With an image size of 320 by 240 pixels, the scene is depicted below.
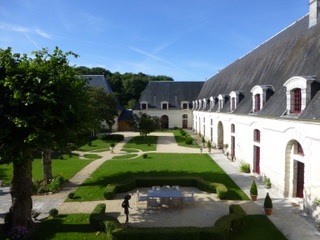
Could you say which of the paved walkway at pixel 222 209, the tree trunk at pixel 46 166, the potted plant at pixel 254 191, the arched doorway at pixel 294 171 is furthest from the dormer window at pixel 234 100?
the tree trunk at pixel 46 166

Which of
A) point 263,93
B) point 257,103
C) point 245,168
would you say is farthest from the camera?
point 245,168

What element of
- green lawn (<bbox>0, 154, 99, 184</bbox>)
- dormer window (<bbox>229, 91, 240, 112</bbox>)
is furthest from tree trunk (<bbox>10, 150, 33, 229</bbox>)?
dormer window (<bbox>229, 91, 240, 112</bbox>)

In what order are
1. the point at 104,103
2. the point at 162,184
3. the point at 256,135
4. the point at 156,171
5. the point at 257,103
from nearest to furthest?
the point at 162,184, the point at 257,103, the point at 256,135, the point at 156,171, the point at 104,103

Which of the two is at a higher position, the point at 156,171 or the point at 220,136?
the point at 220,136

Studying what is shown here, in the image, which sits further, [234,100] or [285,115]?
[234,100]

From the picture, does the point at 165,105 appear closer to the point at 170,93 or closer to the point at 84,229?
the point at 170,93

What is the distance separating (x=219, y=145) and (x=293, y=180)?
55.3 ft

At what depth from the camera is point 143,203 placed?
14.9 meters

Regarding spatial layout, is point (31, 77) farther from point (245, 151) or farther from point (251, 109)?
point (245, 151)

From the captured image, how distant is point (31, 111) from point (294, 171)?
12943 mm

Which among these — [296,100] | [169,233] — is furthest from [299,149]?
[169,233]

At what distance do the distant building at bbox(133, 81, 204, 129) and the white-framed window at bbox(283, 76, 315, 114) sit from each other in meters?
40.4

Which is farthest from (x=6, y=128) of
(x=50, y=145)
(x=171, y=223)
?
(x=171, y=223)

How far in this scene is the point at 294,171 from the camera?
48.3 ft
